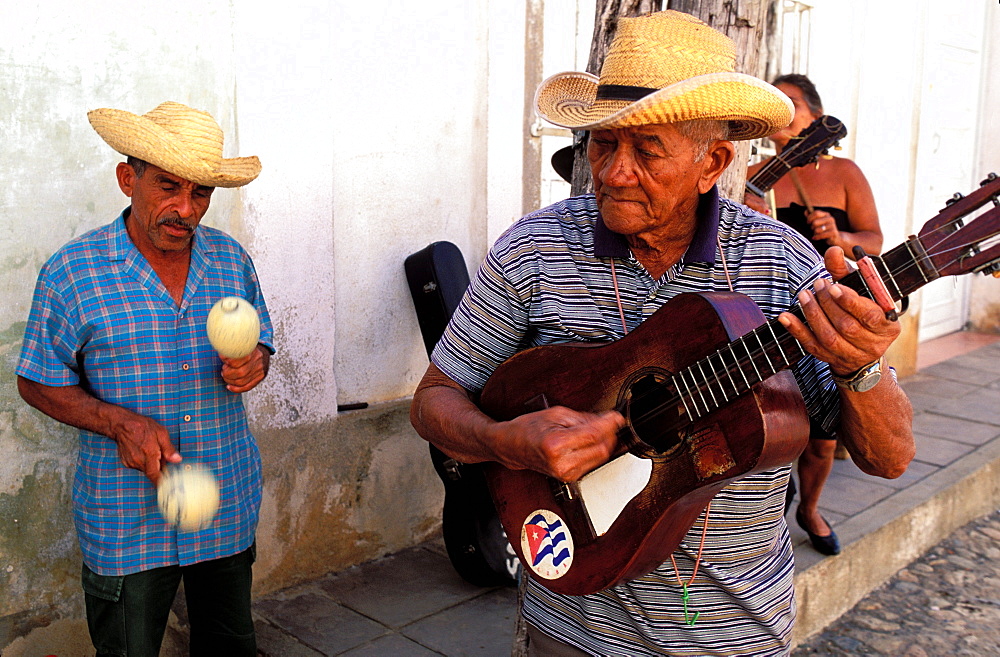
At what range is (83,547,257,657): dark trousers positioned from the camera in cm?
265

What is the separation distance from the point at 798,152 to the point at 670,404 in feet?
8.91

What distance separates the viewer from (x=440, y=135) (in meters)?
4.21

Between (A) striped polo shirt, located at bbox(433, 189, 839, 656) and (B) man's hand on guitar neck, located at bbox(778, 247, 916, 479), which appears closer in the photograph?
(B) man's hand on guitar neck, located at bbox(778, 247, 916, 479)

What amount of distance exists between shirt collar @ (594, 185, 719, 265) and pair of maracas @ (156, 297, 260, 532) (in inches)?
45.9

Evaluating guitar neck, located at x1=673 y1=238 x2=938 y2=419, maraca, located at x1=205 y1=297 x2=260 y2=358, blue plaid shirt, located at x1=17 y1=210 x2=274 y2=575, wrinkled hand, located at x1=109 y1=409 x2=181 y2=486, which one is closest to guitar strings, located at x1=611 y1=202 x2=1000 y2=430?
guitar neck, located at x1=673 y1=238 x2=938 y2=419

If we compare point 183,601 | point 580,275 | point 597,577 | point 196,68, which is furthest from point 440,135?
point 597,577

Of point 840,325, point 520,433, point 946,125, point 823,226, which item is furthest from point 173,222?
point 946,125

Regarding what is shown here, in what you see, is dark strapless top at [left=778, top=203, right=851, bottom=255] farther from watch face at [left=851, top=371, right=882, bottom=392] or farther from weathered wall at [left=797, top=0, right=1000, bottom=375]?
watch face at [left=851, top=371, right=882, bottom=392]

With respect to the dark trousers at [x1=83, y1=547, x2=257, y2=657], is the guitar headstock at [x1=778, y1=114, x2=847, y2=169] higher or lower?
higher

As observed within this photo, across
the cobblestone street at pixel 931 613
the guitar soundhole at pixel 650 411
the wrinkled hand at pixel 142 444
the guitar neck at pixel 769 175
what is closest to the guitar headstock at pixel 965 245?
the guitar soundhole at pixel 650 411

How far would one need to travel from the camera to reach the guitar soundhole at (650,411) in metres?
1.77

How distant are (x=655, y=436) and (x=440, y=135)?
271 cm

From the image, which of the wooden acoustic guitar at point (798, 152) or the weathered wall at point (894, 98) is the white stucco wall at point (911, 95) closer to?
the weathered wall at point (894, 98)

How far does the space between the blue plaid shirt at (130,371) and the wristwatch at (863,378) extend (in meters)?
1.82
